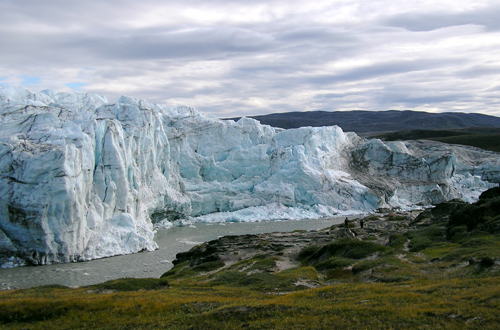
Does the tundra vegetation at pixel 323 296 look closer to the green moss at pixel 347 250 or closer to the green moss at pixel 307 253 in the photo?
the green moss at pixel 347 250

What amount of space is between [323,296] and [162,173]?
29.5 m

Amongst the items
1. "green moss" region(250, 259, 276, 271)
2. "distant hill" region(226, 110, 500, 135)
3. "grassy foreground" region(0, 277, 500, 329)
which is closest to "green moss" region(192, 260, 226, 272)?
"green moss" region(250, 259, 276, 271)

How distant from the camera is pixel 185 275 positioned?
732 inches

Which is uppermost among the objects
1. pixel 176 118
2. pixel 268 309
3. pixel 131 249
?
pixel 176 118

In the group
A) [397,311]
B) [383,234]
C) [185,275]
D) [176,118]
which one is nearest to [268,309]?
[397,311]

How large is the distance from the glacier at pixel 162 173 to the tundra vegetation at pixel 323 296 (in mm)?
8175

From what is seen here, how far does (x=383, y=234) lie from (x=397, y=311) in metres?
16.4

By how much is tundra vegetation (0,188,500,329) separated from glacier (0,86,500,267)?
8175 mm

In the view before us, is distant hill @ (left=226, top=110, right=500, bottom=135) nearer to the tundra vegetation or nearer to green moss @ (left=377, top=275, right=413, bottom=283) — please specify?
the tundra vegetation

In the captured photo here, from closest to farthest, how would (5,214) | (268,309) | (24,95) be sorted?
(268,309) → (5,214) → (24,95)

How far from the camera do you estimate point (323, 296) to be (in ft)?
34.0

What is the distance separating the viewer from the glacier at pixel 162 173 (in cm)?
2230

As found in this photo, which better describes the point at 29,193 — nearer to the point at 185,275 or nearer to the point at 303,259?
the point at 185,275

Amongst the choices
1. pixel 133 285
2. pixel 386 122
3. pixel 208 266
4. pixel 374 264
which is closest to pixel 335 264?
pixel 374 264
